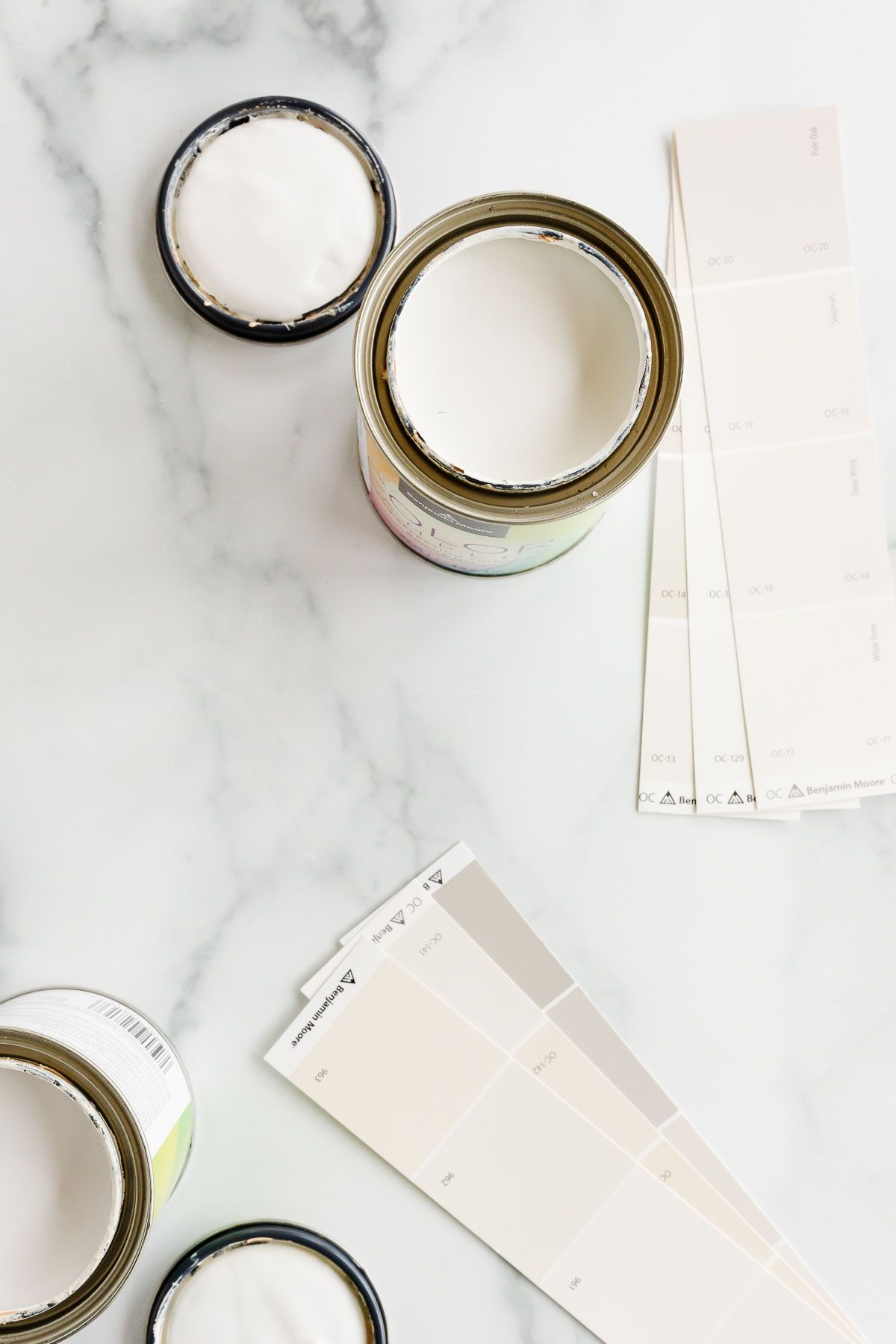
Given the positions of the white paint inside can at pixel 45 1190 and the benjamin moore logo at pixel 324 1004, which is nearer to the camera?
the white paint inside can at pixel 45 1190

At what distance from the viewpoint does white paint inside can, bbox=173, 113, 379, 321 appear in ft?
2.36

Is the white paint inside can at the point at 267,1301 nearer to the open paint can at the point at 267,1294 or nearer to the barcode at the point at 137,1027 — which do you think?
the open paint can at the point at 267,1294

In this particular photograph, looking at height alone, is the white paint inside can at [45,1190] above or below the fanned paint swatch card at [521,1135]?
below

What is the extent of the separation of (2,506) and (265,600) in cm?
21

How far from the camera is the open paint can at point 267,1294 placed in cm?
71

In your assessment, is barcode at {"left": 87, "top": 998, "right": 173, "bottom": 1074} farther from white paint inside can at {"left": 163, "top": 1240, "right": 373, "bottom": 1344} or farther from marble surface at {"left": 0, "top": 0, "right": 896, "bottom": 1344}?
white paint inside can at {"left": 163, "top": 1240, "right": 373, "bottom": 1344}

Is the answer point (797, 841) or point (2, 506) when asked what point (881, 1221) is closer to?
point (797, 841)

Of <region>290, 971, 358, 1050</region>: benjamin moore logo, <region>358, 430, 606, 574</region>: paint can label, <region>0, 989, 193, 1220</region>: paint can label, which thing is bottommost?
<region>0, 989, 193, 1220</region>: paint can label

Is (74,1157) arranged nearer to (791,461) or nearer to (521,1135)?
(521,1135)

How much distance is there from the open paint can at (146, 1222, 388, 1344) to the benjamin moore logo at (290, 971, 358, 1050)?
0.13m

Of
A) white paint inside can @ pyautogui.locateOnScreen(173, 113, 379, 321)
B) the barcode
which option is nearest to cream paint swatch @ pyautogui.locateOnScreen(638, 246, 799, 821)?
white paint inside can @ pyautogui.locateOnScreen(173, 113, 379, 321)

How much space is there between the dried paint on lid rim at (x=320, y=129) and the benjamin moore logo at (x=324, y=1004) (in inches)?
18.6

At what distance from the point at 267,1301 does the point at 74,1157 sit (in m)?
0.18

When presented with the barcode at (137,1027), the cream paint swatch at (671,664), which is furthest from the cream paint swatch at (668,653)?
the barcode at (137,1027)
